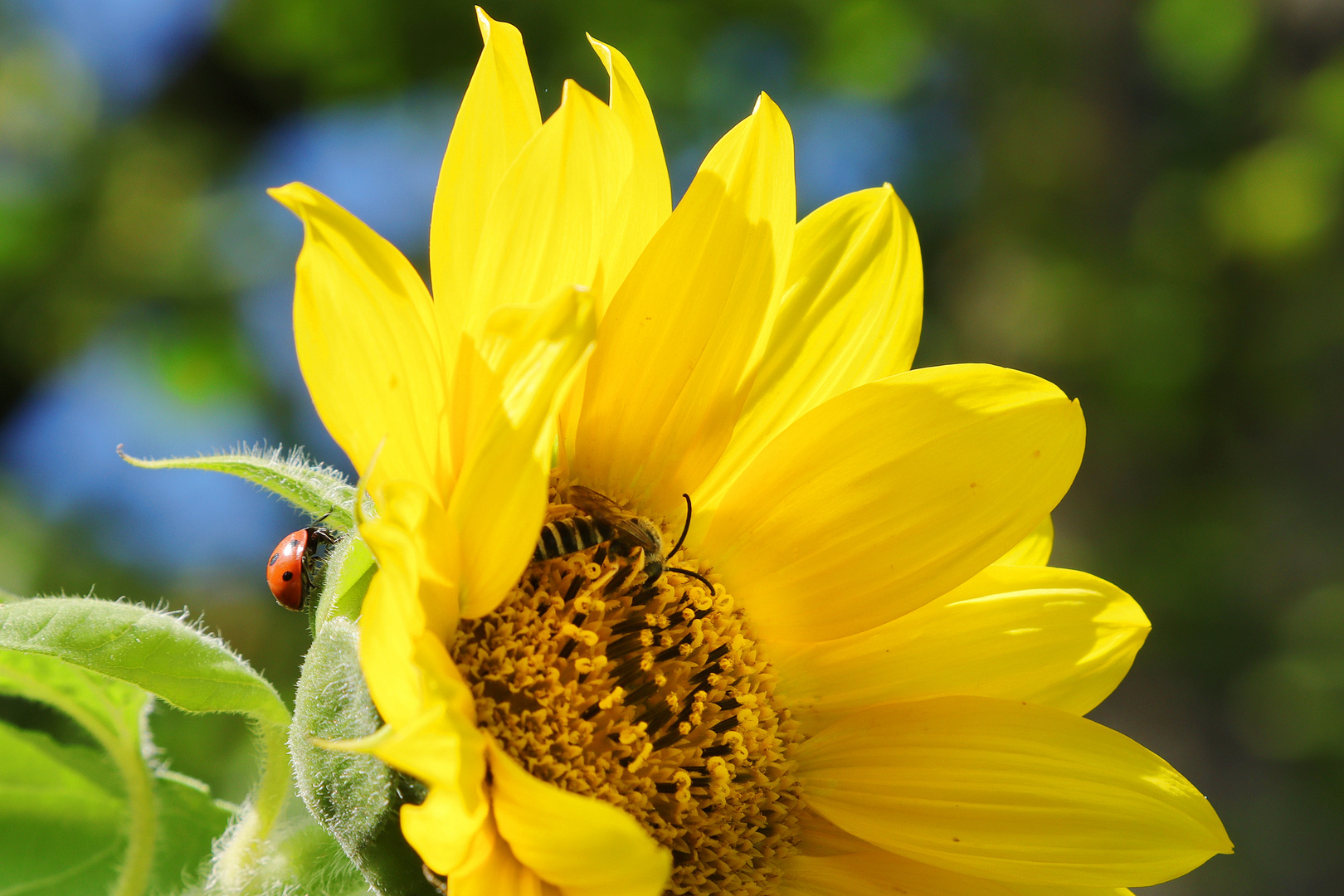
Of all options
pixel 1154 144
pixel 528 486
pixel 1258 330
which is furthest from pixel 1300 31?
pixel 528 486

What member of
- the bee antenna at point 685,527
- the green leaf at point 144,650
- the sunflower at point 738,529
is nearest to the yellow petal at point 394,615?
the sunflower at point 738,529

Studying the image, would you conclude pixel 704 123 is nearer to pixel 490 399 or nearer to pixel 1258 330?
pixel 1258 330

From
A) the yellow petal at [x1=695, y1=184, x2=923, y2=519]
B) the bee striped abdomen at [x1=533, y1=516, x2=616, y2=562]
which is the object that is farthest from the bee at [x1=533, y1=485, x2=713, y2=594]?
the yellow petal at [x1=695, y1=184, x2=923, y2=519]

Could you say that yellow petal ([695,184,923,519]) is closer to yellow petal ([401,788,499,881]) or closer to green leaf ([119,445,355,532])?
green leaf ([119,445,355,532])

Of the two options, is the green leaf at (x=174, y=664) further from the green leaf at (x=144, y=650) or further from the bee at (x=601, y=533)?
the bee at (x=601, y=533)

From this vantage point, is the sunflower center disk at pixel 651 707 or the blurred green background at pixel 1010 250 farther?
the blurred green background at pixel 1010 250

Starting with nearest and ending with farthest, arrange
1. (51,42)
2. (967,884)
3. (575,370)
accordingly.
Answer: (575,370), (967,884), (51,42)
